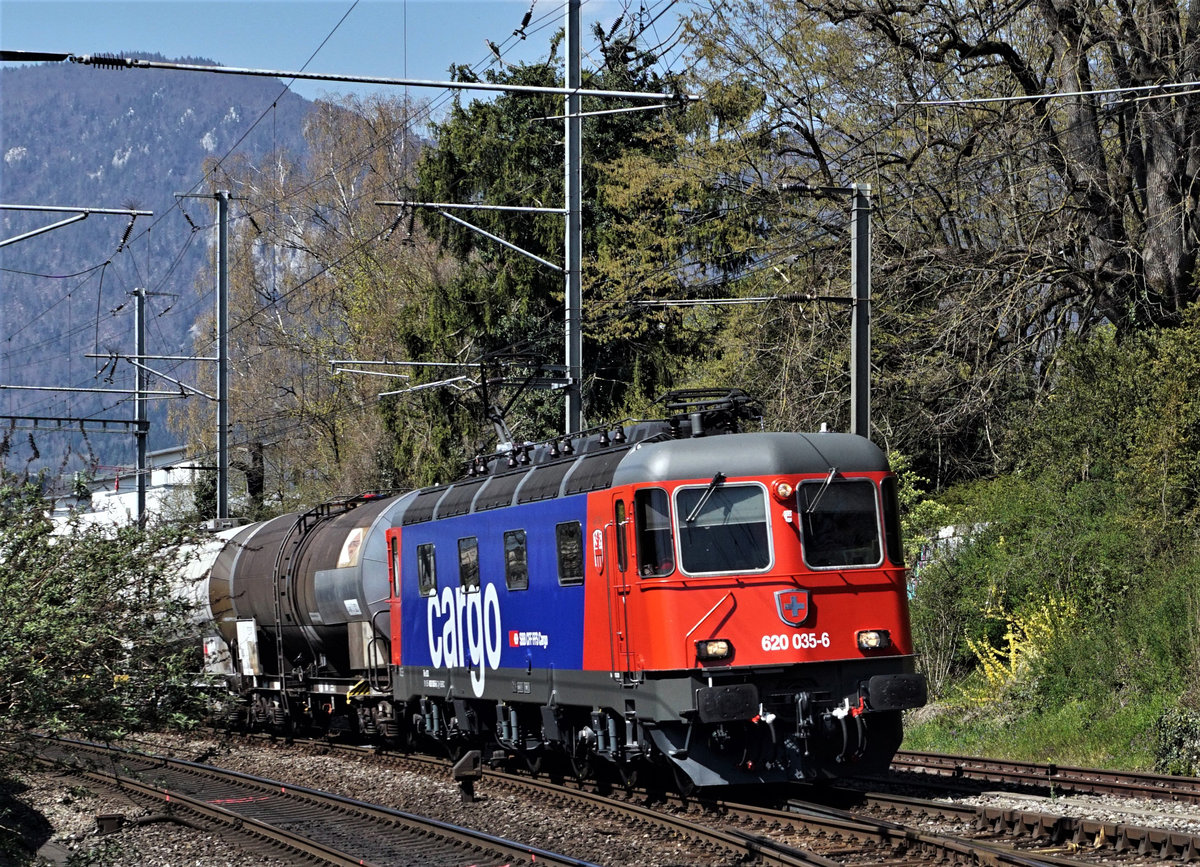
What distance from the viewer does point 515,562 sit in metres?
16.1

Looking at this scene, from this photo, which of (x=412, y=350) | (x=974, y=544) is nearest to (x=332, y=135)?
(x=412, y=350)

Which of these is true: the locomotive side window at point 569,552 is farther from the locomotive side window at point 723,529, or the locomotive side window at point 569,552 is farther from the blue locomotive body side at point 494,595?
the locomotive side window at point 723,529

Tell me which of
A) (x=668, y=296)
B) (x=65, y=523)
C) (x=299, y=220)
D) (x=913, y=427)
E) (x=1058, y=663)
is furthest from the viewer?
(x=299, y=220)

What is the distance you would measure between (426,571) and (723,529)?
6596 mm

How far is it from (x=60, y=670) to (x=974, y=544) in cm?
1647

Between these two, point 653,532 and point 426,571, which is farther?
point 426,571

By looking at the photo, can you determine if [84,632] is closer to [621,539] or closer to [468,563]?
[621,539]

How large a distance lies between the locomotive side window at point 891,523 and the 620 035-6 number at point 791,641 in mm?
1185

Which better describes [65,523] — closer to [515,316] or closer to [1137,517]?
[1137,517]

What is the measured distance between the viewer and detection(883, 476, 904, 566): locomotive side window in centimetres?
1367

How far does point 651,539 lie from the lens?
1329 cm

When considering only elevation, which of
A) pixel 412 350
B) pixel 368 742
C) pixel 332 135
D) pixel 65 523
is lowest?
pixel 368 742

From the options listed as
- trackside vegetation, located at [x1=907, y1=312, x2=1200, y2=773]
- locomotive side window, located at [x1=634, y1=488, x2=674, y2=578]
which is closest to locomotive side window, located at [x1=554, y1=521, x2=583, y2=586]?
locomotive side window, located at [x1=634, y1=488, x2=674, y2=578]

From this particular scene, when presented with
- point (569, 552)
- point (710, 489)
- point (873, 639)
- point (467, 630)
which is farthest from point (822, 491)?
point (467, 630)
